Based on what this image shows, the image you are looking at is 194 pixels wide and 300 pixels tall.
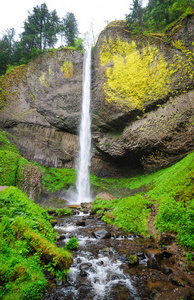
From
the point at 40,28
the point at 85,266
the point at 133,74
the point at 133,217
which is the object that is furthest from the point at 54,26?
the point at 85,266

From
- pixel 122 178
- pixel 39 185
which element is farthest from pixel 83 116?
pixel 39 185

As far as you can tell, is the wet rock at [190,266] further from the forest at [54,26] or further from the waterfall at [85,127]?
the forest at [54,26]

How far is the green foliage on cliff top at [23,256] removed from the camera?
7.45ft

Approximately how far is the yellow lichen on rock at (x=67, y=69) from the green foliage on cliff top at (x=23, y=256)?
18183mm

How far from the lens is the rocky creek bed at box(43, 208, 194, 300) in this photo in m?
2.82

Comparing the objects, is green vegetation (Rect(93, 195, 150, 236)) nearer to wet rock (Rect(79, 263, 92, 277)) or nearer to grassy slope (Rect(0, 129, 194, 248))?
grassy slope (Rect(0, 129, 194, 248))

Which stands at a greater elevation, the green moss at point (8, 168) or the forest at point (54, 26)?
the forest at point (54, 26)

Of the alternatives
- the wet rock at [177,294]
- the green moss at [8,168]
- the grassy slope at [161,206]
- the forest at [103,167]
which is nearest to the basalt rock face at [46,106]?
the forest at [103,167]

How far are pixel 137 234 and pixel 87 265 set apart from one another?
261cm

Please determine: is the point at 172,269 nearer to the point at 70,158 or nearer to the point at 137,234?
the point at 137,234

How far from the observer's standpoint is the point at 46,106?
61.1ft

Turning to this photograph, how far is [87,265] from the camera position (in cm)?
372

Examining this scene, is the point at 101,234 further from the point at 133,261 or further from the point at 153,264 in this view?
the point at 153,264

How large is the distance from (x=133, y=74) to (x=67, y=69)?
830cm
